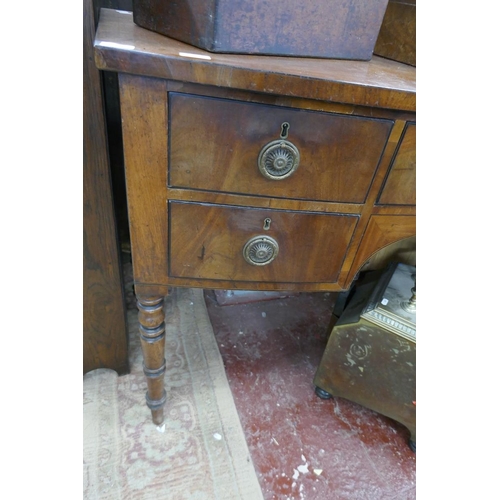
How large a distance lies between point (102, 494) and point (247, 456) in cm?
30

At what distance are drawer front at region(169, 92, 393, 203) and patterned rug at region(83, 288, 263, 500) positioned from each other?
607 mm

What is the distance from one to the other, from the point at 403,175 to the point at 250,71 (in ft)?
0.94

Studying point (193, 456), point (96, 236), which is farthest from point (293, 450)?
point (96, 236)

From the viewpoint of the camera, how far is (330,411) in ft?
3.16

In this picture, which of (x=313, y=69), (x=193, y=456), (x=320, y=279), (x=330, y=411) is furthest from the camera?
(x=330, y=411)

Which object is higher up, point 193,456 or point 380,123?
point 380,123

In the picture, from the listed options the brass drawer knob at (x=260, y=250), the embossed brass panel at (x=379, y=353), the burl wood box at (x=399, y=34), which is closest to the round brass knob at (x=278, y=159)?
the brass drawer knob at (x=260, y=250)

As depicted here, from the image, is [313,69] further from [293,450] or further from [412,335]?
[293,450]

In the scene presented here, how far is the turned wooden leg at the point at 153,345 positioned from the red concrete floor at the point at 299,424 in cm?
22

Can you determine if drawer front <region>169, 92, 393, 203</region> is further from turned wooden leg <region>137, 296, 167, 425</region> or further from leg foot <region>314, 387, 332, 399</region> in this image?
leg foot <region>314, 387, 332, 399</region>

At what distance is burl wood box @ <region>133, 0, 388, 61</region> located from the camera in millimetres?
467

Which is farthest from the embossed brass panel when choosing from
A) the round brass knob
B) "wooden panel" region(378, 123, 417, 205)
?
the round brass knob

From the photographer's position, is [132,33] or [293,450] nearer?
[132,33]

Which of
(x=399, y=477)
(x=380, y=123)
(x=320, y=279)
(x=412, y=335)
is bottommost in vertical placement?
(x=399, y=477)
